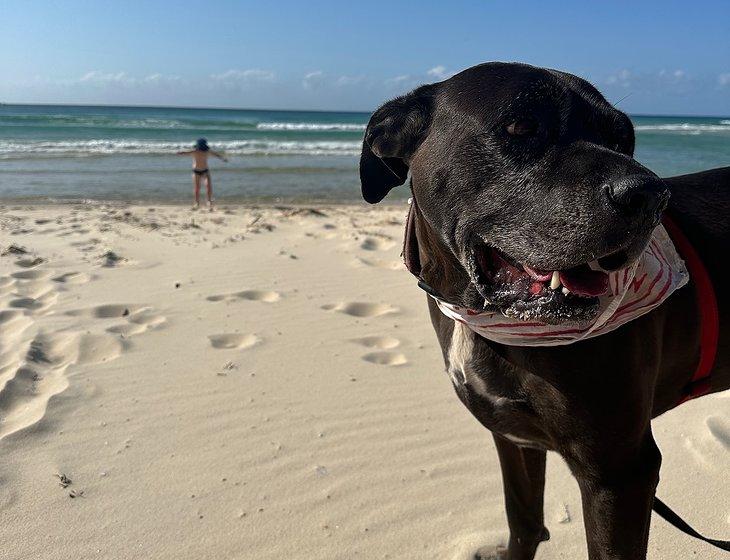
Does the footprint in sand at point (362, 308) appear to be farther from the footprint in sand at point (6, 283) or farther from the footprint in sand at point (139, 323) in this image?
the footprint in sand at point (6, 283)

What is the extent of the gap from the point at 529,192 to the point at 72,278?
16.2ft

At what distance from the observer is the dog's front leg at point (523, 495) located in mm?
2502

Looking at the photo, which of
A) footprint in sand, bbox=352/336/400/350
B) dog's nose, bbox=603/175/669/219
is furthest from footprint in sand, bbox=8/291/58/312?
dog's nose, bbox=603/175/669/219

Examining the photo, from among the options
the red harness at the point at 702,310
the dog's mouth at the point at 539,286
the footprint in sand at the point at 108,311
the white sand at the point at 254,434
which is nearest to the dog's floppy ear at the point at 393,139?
the dog's mouth at the point at 539,286

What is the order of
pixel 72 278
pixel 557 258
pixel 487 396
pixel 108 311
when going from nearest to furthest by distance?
pixel 557 258, pixel 487 396, pixel 108 311, pixel 72 278

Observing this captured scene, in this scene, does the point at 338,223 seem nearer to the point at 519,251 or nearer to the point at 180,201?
the point at 180,201

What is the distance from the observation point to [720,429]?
3.40 m

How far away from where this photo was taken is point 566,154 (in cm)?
179

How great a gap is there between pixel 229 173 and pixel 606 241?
14632 millimetres

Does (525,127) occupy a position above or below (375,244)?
above

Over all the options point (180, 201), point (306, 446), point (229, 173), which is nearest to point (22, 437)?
point (306, 446)

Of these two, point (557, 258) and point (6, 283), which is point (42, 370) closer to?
point (6, 283)

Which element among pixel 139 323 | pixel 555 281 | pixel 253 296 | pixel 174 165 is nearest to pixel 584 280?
pixel 555 281

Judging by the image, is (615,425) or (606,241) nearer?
(606,241)
